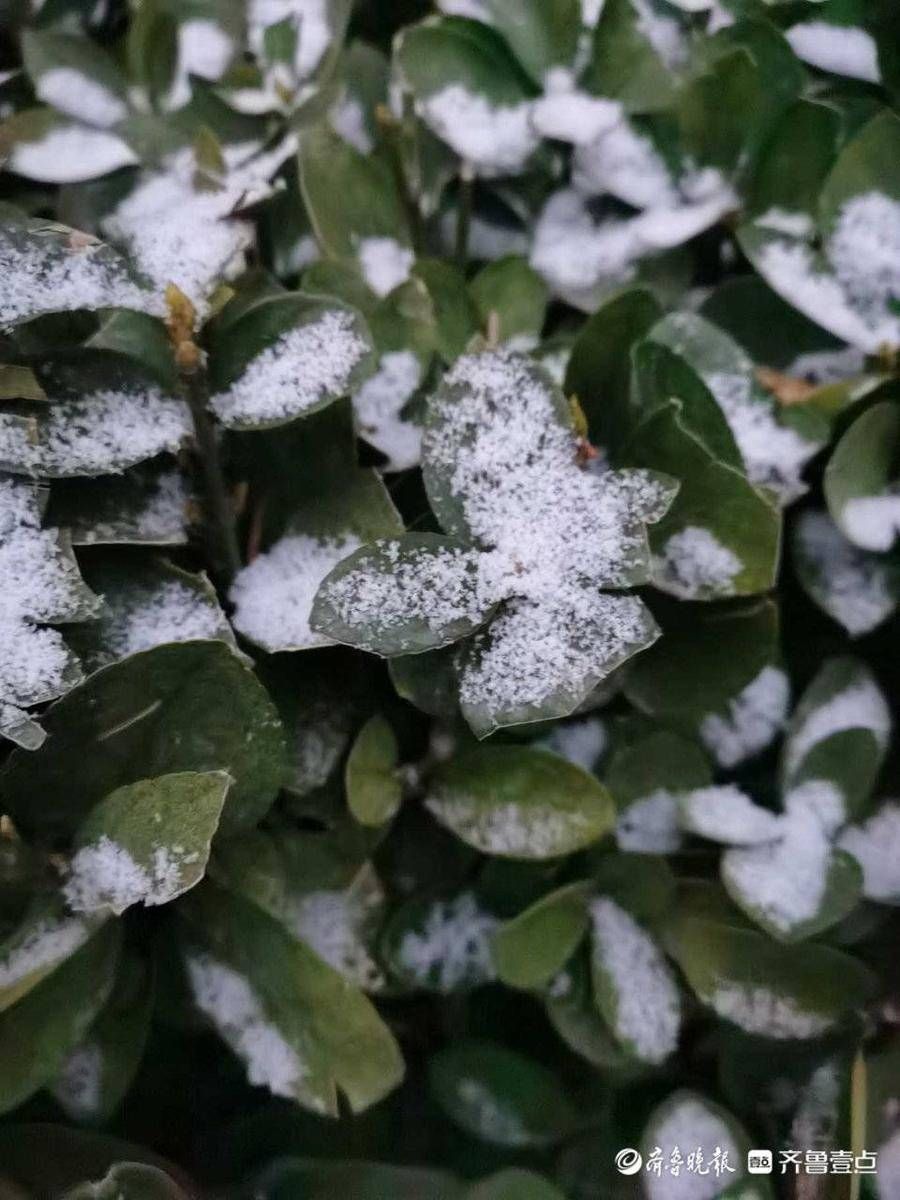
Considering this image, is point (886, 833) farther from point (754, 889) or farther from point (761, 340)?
point (761, 340)

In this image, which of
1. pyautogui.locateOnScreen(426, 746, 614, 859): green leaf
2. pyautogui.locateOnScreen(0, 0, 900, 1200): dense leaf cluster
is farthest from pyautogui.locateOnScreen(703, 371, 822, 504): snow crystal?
pyautogui.locateOnScreen(426, 746, 614, 859): green leaf

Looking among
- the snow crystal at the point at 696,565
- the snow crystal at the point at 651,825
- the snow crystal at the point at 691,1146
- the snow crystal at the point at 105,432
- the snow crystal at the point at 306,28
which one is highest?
the snow crystal at the point at 306,28

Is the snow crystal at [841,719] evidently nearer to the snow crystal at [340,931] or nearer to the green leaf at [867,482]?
the green leaf at [867,482]

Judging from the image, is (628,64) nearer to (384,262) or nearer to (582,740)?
(384,262)

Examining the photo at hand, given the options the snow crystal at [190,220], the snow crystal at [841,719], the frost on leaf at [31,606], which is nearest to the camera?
the frost on leaf at [31,606]

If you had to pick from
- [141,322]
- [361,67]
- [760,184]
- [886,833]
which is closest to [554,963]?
[886,833]

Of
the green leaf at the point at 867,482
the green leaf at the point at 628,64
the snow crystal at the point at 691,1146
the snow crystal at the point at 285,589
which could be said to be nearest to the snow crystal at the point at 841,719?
the green leaf at the point at 867,482

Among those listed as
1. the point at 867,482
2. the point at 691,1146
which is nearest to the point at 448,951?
the point at 691,1146
